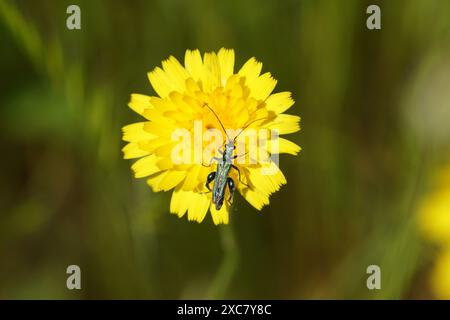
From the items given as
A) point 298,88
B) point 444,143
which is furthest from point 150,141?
point 444,143

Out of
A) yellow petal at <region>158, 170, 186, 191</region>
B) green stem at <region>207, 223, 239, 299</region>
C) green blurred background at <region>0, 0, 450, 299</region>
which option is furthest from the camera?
green blurred background at <region>0, 0, 450, 299</region>

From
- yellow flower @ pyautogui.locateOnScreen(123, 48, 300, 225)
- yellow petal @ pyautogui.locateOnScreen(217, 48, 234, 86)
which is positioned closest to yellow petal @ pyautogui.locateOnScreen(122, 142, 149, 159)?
yellow flower @ pyautogui.locateOnScreen(123, 48, 300, 225)

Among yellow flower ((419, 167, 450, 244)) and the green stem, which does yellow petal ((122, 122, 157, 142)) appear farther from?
yellow flower ((419, 167, 450, 244))

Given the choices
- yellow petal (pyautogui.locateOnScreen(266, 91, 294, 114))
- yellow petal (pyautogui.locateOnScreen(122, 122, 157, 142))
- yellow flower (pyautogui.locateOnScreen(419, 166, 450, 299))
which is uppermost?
yellow petal (pyautogui.locateOnScreen(266, 91, 294, 114))

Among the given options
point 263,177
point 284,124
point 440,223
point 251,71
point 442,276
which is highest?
point 251,71

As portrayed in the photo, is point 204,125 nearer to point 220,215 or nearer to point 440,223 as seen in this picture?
point 220,215

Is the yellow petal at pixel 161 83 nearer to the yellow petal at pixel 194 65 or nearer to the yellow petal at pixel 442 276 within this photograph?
the yellow petal at pixel 194 65

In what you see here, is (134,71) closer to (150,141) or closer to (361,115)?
(150,141)

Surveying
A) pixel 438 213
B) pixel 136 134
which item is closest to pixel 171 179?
pixel 136 134
